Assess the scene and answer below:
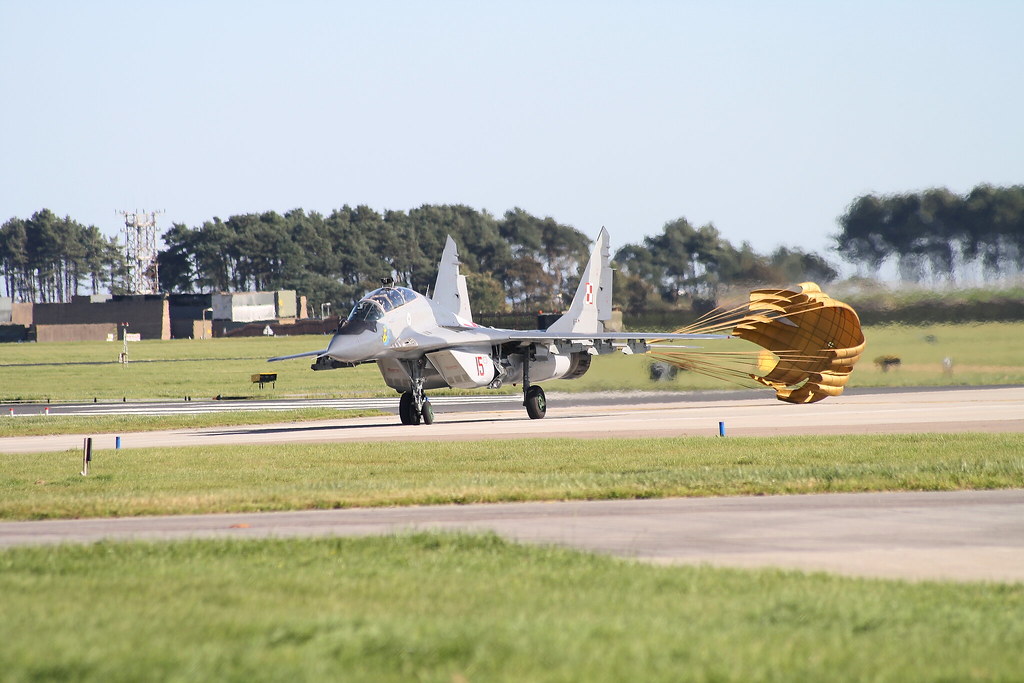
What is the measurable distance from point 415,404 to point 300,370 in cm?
4876

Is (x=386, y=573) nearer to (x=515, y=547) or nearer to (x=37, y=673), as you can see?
(x=515, y=547)

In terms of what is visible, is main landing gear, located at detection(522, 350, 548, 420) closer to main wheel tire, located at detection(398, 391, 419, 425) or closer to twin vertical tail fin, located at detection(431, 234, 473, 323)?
twin vertical tail fin, located at detection(431, 234, 473, 323)

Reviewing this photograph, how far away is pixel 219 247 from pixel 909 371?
444 ft

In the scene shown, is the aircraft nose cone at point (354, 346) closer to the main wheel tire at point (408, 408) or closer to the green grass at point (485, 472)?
the main wheel tire at point (408, 408)

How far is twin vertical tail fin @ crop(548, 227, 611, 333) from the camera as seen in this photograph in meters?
38.8

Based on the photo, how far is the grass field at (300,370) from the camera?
3978cm

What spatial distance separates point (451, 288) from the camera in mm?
35188

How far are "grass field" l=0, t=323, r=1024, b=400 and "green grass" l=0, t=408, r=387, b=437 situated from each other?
9846 millimetres

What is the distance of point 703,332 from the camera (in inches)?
1438

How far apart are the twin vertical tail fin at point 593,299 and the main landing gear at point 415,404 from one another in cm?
678

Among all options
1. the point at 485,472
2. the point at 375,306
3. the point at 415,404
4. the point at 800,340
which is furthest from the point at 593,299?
the point at 485,472

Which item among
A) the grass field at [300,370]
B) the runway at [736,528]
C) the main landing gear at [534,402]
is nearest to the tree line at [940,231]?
the grass field at [300,370]

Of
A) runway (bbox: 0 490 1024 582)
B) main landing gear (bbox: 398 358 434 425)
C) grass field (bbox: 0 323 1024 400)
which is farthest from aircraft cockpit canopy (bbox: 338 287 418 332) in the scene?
runway (bbox: 0 490 1024 582)

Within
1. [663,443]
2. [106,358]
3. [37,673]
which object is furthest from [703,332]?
[106,358]
